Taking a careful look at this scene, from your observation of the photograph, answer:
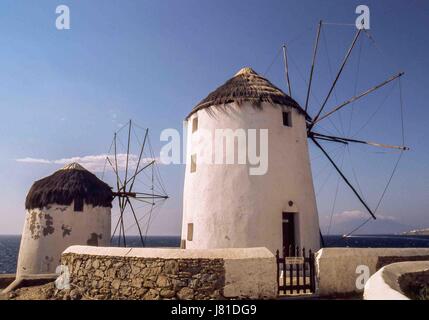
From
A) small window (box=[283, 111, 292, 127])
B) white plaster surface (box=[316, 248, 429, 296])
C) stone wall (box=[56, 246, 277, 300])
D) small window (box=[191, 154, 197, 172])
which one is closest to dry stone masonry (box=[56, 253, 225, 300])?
stone wall (box=[56, 246, 277, 300])

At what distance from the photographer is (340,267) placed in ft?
28.5

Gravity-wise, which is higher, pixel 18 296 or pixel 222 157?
pixel 222 157

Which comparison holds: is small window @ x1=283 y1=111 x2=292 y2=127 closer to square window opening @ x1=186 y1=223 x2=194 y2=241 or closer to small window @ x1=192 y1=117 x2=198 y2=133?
small window @ x1=192 y1=117 x2=198 y2=133

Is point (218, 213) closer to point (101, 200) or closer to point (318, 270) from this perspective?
point (318, 270)

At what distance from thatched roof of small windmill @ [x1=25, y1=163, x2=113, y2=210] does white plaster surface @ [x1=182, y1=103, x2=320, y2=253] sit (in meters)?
7.39

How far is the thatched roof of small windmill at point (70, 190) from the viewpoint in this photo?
17.9 metres

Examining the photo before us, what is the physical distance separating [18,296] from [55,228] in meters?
6.51

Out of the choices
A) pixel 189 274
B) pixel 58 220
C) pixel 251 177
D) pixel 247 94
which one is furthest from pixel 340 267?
pixel 58 220

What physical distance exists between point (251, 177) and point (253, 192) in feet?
1.90
